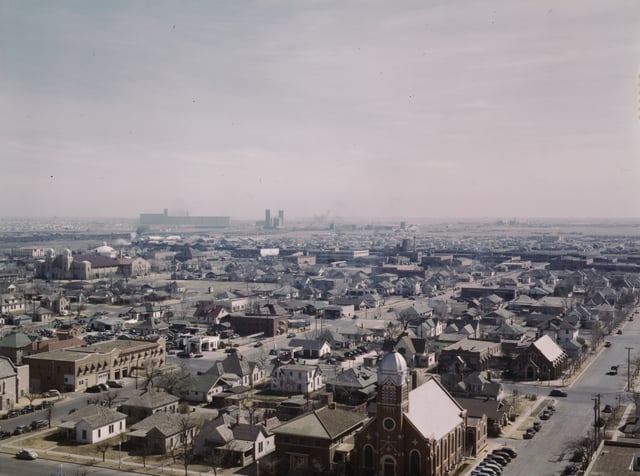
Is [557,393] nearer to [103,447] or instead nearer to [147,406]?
[147,406]

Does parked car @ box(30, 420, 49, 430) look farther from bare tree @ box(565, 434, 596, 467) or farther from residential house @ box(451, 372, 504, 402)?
bare tree @ box(565, 434, 596, 467)

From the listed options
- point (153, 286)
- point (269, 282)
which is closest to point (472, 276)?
point (269, 282)

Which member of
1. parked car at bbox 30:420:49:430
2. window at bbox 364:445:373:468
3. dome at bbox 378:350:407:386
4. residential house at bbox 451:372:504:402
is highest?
dome at bbox 378:350:407:386

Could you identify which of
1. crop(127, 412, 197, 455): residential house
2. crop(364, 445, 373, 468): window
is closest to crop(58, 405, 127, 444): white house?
crop(127, 412, 197, 455): residential house

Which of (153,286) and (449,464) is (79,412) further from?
(153,286)

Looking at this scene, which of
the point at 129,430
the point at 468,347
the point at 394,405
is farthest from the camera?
the point at 468,347

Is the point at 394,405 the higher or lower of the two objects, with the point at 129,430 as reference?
higher

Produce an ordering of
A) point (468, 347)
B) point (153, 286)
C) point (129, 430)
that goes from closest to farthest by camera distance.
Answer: point (129, 430)
point (468, 347)
point (153, 286)
